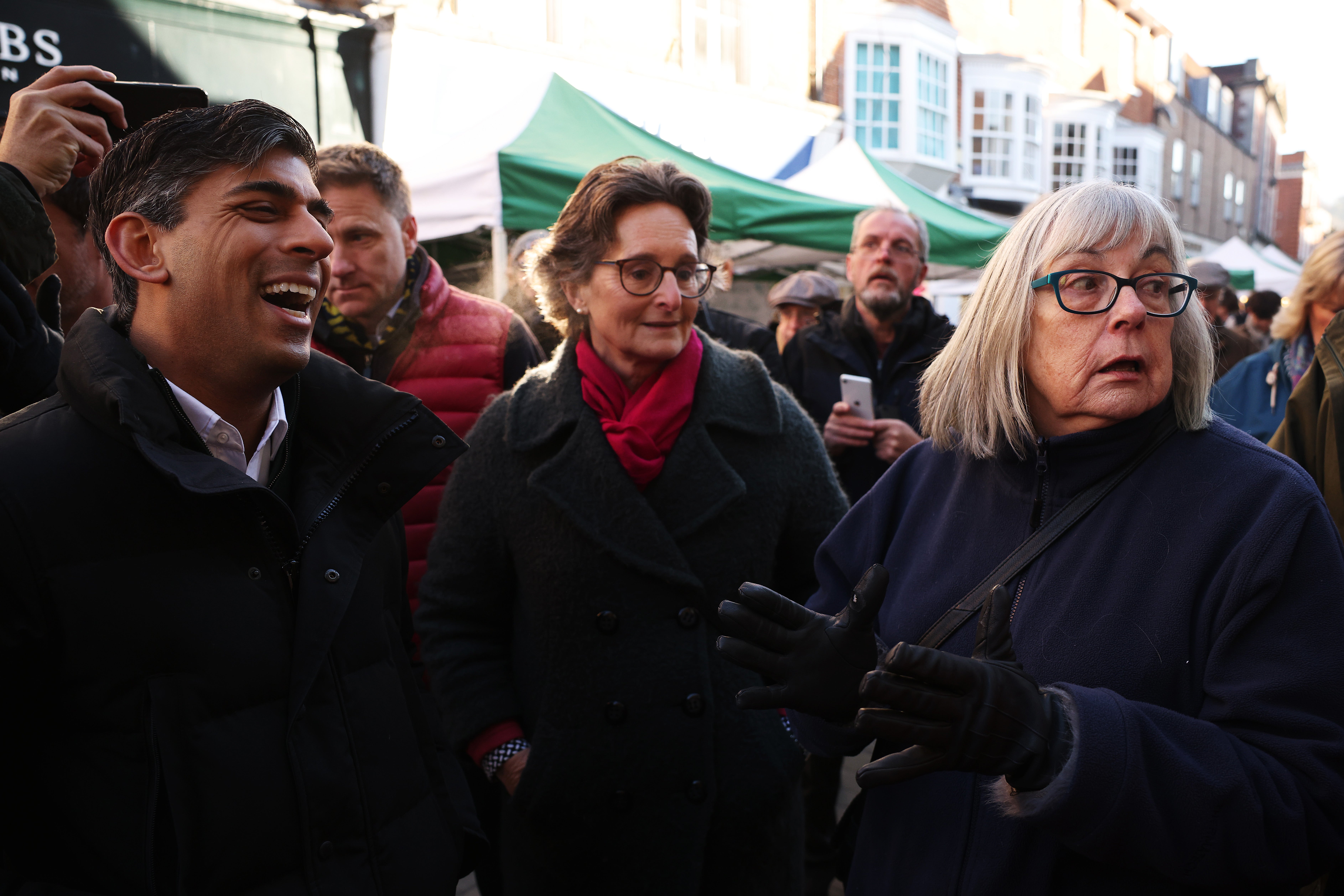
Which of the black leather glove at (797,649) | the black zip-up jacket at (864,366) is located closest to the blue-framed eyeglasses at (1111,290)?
the black leather glove at (797,649)

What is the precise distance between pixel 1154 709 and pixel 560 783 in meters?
1.22

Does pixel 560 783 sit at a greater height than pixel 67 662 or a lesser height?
lesser

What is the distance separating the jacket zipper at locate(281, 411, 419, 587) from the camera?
4.57 ft

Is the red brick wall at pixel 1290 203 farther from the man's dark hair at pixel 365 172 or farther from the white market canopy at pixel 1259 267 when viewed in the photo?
the man's dark hair at pixel 365 172

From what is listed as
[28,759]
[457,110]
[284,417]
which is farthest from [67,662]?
[457,110]

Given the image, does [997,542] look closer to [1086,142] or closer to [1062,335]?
[1062,335]

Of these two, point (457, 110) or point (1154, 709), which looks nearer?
point (1154, 709)

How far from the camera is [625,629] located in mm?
2043

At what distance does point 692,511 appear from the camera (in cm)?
208

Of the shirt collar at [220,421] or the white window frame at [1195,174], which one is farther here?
the white window frame at [1195,174]

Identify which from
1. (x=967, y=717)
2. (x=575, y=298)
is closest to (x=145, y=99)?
(x=575, y=298)

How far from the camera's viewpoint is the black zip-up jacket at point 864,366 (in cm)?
355

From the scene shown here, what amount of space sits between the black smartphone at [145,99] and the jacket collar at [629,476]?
934mm

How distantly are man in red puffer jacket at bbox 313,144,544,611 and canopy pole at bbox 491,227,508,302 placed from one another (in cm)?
198
